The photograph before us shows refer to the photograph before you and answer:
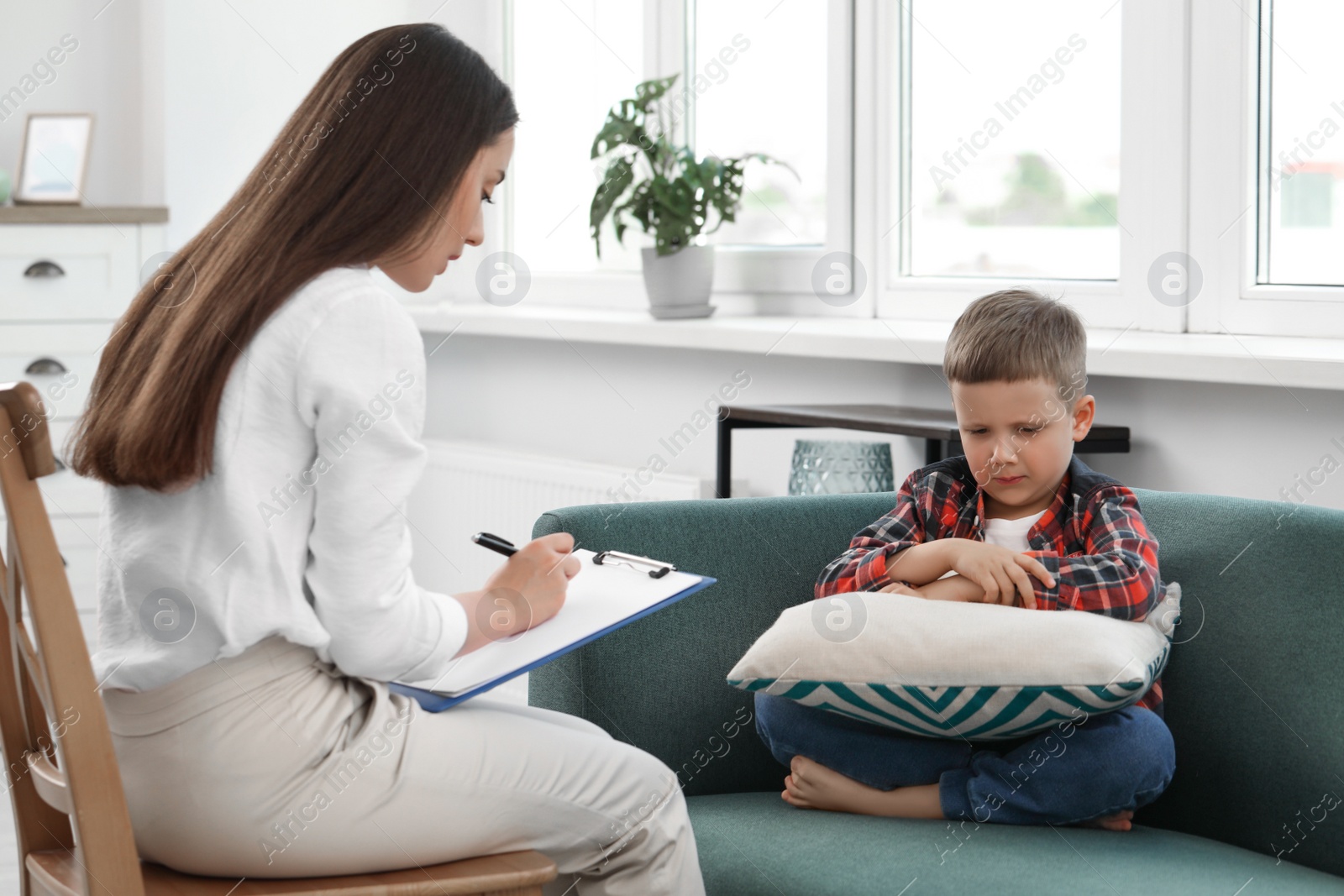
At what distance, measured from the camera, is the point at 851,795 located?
1.39 metres

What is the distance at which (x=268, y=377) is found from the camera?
1096 mm

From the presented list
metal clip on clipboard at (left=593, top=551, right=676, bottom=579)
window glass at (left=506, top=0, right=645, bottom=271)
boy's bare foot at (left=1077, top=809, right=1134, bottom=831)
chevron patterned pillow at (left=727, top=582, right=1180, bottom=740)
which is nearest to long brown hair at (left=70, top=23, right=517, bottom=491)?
metal clip on clipboard at (left=593, top=551, right=676, bottom=579)

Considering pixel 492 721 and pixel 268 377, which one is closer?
pixel 268 377

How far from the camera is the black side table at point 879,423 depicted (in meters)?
2.08

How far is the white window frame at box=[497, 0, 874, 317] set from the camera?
2865 millimetres

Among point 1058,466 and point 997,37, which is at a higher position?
point 997,37

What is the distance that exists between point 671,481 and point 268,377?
198 centimetres

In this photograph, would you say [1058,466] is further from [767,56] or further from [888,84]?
[767,56]

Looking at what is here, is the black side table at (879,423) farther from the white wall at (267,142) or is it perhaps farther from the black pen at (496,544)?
the black pen at (496,544)

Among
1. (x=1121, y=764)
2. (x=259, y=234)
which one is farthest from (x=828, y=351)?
(x=259, y=234)

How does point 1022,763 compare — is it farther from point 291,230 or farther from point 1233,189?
point 1233,189

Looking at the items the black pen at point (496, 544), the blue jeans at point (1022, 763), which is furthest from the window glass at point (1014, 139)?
the black pen at point (496, 544)

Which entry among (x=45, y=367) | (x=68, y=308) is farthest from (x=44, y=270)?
(x=45, y=367)

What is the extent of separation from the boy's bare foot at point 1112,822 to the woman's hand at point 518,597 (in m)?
0.55
